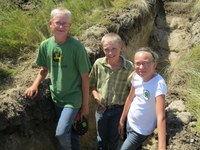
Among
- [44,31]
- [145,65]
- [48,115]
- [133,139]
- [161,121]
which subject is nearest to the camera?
[161,121]

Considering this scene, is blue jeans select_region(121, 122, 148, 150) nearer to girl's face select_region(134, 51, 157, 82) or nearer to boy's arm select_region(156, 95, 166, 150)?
boy's arm select_region(156, 95, 166, 150)

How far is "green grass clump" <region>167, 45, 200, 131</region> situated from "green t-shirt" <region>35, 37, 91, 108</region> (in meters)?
1.39

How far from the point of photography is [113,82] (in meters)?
3.95

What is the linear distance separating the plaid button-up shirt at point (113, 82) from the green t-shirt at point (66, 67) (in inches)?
8.3

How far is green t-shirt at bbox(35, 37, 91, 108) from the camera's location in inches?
148

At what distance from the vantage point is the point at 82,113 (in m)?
3.97

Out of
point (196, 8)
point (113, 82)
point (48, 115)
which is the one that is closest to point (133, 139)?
point (113, 82)

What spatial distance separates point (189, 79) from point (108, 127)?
167 cm

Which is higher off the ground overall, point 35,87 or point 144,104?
point 35,87

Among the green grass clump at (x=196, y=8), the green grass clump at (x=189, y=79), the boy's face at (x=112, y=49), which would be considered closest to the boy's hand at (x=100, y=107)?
the boy's face at (x=112, y=49)

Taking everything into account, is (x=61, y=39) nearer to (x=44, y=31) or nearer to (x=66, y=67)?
(x=66, y=67)

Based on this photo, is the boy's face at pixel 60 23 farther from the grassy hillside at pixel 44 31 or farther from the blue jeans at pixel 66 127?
the grassy hillside at pixel 44 31

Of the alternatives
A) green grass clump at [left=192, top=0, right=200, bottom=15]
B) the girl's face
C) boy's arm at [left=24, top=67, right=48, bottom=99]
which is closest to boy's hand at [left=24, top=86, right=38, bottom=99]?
boy's arm at [left=24, top=67, right=48, bottom=99]

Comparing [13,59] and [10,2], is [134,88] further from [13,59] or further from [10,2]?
[10,2]
